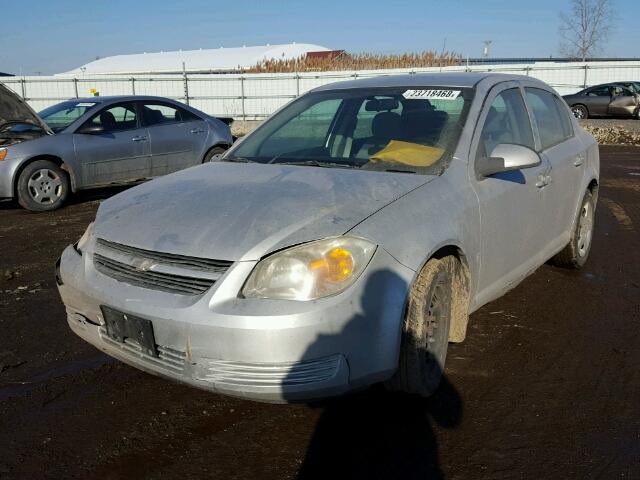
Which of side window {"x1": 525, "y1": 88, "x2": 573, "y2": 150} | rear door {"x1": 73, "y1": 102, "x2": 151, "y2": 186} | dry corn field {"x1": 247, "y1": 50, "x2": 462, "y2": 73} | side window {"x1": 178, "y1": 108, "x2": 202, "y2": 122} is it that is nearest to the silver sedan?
side window {"x1": 525, "y1": 88, "x2": 573, "y2": 150}

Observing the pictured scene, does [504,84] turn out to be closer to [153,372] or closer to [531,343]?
[531,343]

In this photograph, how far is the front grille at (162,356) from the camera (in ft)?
8.43

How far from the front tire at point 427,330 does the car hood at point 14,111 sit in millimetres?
7109

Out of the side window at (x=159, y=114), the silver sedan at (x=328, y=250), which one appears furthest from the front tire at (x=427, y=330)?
the side window at (x=159, y=114)

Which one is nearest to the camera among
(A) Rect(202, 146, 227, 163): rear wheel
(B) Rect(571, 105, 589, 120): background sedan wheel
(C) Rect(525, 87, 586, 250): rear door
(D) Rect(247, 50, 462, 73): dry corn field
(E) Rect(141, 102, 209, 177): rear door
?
(C) Rect(525, 87, 586, 250): rear door

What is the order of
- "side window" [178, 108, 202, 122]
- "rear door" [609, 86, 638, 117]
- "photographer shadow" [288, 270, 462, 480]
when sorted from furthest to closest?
"rear door" [609, 86, 638, 117], "side window" [178, 108, 202, 122], "photographer shadow" [288, 270, 462, 480]

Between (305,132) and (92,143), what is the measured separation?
5.50 m

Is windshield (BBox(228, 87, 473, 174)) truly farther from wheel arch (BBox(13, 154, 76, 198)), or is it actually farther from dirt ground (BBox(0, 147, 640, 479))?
wheel arch (BBox(13, 154, 76, 198))

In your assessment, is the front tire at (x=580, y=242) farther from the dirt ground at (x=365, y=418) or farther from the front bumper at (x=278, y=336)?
the front bumper at (x=278, y=336)

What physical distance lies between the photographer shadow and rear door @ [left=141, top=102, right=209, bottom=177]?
22.9 feet

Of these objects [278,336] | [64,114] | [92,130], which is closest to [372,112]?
[278,336]

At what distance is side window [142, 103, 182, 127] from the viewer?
9344 mm

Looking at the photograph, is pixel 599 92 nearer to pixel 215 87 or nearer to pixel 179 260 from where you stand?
pixel 215 87

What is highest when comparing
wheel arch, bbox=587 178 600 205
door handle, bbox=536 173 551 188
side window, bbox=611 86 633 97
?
door handle, bbox=536 173 551 188
